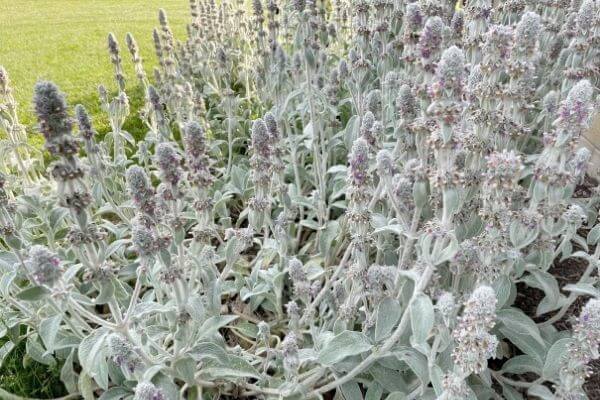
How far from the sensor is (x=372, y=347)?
2254 millimetres

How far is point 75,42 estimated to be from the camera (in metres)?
9.54

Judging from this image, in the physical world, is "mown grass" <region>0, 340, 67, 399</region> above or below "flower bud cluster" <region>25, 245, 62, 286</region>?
below

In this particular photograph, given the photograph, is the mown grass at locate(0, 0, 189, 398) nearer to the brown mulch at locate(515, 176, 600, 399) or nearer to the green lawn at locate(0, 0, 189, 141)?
the green lawn at locate(0, 0, 189, 141)

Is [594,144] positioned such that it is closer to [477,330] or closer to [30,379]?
[477,330]

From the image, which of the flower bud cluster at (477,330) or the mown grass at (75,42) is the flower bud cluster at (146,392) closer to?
the flower bud cluster at (477,330)

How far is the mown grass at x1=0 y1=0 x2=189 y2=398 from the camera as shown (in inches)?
285

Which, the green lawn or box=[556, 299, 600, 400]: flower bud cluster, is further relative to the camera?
the green lawn

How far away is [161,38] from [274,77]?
6.41 feet

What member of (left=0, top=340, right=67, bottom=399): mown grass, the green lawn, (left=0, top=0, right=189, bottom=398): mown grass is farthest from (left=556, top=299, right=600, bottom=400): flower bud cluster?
the green lawn

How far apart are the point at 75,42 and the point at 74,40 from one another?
0.14 metres

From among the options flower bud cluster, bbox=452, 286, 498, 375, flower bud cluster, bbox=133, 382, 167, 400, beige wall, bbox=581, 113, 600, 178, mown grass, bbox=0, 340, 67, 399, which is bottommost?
mown grass, bbox=0, 340, 67, 399

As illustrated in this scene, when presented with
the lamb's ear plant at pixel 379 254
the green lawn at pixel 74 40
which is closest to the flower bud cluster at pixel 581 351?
the lamb's ear plant at pixel 379 254

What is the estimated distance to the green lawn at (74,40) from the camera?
24.6 feet


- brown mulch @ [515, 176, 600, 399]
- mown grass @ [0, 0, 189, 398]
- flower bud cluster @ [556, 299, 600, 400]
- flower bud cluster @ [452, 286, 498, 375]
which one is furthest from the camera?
mown grass @ [0, 0, 189, 398]
